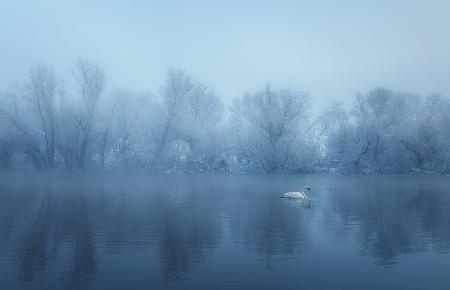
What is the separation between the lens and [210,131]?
69000mm

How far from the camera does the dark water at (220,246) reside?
1011cm

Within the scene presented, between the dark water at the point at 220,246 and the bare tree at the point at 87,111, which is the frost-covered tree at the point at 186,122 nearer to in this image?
the bare tree at the point at 87,111

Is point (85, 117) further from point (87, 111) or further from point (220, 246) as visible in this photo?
point (220, 246)

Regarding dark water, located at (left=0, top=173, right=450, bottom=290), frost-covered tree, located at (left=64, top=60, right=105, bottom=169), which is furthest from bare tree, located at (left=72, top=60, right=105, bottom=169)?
dark water, located at (left=0, top=173, right=450, bottom=290)

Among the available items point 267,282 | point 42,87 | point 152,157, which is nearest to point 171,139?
point 152,157

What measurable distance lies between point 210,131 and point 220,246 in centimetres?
5557

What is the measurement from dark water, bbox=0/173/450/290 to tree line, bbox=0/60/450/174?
41178mm

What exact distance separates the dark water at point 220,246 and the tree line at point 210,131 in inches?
1621

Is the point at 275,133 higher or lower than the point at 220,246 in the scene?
higher

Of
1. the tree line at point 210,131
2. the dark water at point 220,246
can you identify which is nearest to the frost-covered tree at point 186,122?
the tree line at point 210,131

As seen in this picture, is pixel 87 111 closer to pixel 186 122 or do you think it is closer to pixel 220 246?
pixel 186 122

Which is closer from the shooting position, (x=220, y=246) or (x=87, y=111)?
(x=220, y=246)

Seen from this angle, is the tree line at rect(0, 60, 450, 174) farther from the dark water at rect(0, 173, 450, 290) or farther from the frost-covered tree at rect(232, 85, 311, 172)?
the dark water at rect(0, 173, 450, 290)

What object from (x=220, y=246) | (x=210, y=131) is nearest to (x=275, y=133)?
(x=210, y=131)
